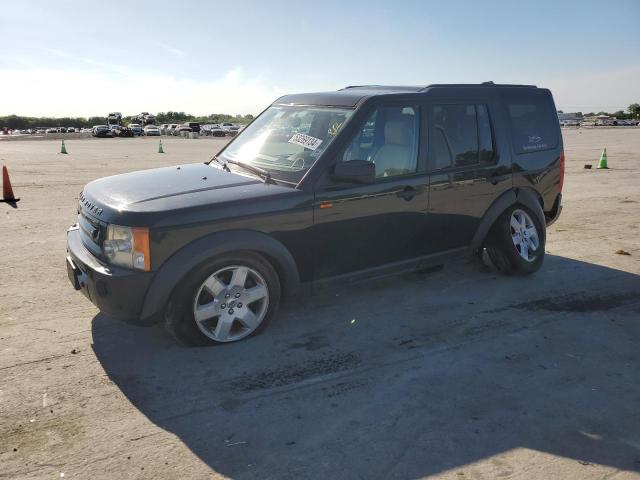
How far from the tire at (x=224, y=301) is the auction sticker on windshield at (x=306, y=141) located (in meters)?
1.07

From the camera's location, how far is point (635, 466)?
9.21ft

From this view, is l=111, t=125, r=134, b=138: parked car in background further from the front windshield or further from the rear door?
the rear door

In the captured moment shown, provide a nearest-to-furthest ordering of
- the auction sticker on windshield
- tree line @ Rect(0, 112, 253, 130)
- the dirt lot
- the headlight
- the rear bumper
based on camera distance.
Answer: the dirt lot
the headlight
the auction sticker on windshield
the rear bumper
tree line @ Rect(0, 112, 253, 130)

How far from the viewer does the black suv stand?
379cm

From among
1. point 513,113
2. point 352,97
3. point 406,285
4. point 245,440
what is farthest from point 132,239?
point 513,113

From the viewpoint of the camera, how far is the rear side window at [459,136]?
5004 mm

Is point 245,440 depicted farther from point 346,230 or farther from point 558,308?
point 558,308

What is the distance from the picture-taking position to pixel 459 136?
5203 millimetres

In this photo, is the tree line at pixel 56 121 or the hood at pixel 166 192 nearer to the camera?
the hood at pixel 166 192

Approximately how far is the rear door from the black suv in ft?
0.05

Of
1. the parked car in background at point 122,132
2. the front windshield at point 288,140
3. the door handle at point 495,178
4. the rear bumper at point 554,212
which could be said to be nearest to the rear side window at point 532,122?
the door handle at point 495,178

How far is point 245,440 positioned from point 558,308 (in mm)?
3307

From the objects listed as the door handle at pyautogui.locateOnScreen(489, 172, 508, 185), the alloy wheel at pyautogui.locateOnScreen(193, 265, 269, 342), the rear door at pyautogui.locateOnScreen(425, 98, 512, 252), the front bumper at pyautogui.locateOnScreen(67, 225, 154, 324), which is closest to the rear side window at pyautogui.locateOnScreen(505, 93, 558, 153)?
the rear door at pyautogui.locateOnScreen(425, 98, 512, 252)

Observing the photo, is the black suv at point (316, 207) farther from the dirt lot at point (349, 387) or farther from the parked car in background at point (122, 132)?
the parked car in background at point (122, 132)
